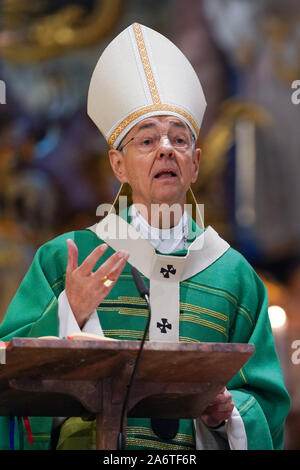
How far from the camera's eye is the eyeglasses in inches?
196

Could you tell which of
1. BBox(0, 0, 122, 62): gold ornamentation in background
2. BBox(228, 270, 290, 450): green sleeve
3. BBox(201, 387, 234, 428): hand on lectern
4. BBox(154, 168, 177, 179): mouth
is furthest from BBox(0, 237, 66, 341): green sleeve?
BBox(0, 0, 122, 62): gold ornamentation in background

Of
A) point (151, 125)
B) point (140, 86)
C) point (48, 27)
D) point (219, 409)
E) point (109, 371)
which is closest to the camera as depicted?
point (109, 371)

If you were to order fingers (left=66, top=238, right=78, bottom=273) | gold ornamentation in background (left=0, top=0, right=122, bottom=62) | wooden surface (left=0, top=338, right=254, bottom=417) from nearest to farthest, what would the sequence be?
1. wooden surface (left=0, top=338, right=254, bottom=417)
2. fingers (left=66, top=238, right=78, bottom=273)
3. gold ornamentation in background (left=0, top=0, right=122, bottom=62)

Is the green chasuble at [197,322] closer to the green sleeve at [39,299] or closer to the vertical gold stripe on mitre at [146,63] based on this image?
the green sleeve at [39,299]

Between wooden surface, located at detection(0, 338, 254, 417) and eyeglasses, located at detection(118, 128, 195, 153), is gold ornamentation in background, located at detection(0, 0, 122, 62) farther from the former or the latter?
wooden surface, located at detection(0, 338, 254, 417)

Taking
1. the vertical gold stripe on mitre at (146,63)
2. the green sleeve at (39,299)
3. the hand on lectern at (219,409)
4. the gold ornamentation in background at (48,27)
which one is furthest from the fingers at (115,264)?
Result: the gold ornamentation in background at (48,27)

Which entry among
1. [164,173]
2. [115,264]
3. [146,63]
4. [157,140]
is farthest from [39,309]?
[146,63]

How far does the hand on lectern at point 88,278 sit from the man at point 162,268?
0.35 ft

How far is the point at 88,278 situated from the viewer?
166 inches

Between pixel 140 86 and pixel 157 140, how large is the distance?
0.99 ft

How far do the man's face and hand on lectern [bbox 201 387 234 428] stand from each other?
0.98 metres

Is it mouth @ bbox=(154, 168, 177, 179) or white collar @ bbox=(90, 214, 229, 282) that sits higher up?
mouth @ bbox=(154, 168, 177, 179)

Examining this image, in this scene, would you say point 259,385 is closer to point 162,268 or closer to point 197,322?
point 197,322

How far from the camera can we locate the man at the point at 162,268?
461cm
